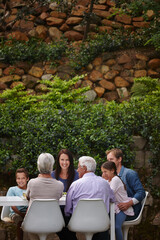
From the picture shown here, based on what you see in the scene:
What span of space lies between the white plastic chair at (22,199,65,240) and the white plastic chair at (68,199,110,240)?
21cm

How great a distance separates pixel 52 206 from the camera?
4.47 m

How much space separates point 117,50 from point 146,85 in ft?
6.60

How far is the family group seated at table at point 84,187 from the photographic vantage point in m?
4.64

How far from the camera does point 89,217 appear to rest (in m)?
4.55

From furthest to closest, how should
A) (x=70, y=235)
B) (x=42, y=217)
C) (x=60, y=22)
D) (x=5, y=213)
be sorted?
(x=60, y=22) < (x=5, y=213) < (x=70, y=235) < (x=42, y=217)

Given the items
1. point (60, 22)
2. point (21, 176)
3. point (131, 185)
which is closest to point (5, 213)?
point (21, 176)

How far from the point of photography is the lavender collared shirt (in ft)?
15.3

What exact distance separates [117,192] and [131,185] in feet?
1.20

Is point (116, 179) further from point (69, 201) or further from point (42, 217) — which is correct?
point (42, 217)

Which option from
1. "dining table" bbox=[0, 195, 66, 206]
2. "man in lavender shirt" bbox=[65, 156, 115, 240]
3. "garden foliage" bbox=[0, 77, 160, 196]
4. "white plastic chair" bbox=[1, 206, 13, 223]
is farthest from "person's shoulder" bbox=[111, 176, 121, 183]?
"garden foliage" bbox=[0, 77, 160, 196]

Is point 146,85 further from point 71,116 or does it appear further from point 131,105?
point 71,116

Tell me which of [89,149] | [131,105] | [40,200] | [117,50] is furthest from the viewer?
[117,50]

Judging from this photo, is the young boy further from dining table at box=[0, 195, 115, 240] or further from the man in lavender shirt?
the man in lavender shirt

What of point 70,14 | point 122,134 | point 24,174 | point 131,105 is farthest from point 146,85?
point 24,174
